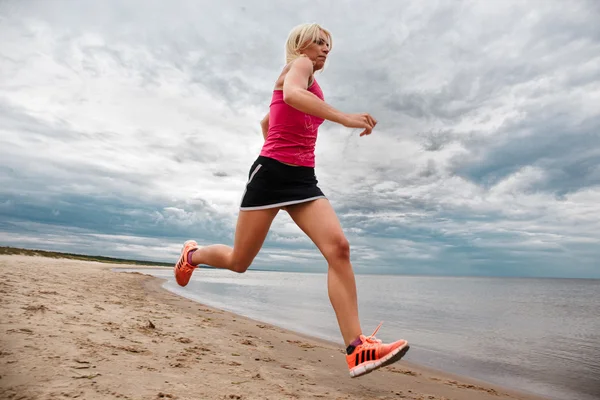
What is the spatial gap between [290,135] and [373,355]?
1.62 metres

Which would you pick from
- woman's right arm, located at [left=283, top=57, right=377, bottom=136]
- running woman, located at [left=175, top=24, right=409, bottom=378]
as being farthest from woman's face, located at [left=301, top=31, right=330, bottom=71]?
woman's right arm, located at [left=283, top=57, right=377, bottom=136]

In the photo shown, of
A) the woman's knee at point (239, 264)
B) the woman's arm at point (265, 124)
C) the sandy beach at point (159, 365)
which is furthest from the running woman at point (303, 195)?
the sandy beach at point (159, 365)

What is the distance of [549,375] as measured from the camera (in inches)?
271

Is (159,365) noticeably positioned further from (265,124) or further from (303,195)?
(265,124)

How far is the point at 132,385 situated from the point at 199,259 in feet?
4.80

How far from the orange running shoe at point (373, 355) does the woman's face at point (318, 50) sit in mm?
1970

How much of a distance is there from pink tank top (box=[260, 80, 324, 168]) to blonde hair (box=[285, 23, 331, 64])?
0.29 m

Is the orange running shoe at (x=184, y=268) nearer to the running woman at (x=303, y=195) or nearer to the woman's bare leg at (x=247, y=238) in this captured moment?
the woman's bare leg at (x=247, y=238)

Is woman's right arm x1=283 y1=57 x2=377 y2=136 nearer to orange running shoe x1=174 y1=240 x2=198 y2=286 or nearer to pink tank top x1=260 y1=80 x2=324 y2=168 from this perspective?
pink tank top x1=260 y1=80 x2=324 y2=168

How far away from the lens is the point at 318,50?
3145 mm

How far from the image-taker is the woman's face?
124 inches

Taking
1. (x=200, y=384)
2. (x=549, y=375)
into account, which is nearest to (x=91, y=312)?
(x=200, y=384)

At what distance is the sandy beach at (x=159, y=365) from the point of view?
8.72 ft

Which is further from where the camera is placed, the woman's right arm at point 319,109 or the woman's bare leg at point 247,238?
the woman's bare leg at point 247,238
